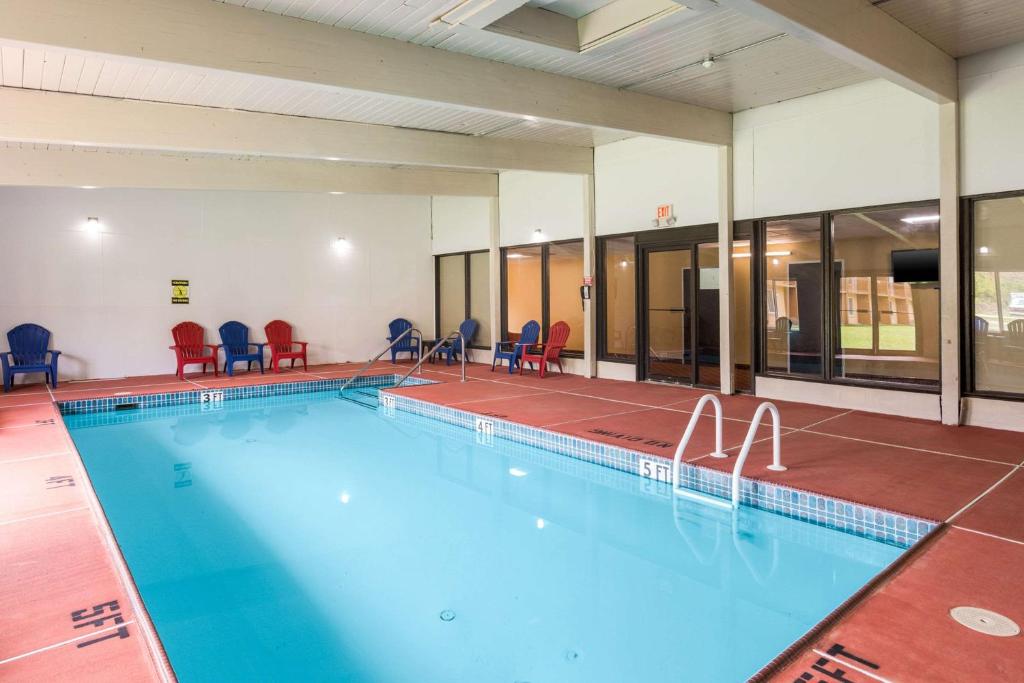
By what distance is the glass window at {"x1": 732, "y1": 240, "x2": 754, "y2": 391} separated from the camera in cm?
699

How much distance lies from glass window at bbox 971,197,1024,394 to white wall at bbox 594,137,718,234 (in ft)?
8.41

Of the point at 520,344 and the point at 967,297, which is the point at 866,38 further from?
the point at 520,344

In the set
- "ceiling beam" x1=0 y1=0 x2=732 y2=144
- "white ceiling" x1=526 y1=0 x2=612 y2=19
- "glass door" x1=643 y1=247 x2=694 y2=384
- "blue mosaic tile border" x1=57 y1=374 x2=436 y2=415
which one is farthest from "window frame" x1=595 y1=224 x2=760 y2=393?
"white ceiling" x1=526 y1=0 x2=612 y2=19

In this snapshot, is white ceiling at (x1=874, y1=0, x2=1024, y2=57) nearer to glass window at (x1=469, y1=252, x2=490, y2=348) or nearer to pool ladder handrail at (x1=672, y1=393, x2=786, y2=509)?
pool ladder handrail at (x1=672, y1=393, x2=786, y2=509)

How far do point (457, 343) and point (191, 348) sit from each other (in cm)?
413

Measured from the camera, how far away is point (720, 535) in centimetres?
370

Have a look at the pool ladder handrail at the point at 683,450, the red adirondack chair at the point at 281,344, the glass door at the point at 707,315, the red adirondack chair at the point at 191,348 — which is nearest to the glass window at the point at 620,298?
the glass door at the point at 707,315

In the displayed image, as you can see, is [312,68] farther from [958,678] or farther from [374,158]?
[958,678]

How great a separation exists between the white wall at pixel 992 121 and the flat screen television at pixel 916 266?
604mm

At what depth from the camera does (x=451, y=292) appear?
11617 millimetres

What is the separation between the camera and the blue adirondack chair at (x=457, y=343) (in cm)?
1091

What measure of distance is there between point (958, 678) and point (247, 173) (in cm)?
863

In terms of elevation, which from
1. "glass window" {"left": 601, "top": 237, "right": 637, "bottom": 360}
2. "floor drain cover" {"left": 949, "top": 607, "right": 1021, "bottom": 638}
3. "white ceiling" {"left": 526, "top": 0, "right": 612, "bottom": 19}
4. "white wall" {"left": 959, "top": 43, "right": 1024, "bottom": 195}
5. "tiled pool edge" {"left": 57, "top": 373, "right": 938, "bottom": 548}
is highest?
"white ceiling" {"left": 526, "top": 0, "right": 612, "bottom": 19}

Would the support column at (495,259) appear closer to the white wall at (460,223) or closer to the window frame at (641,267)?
the white wall at (460,223)
